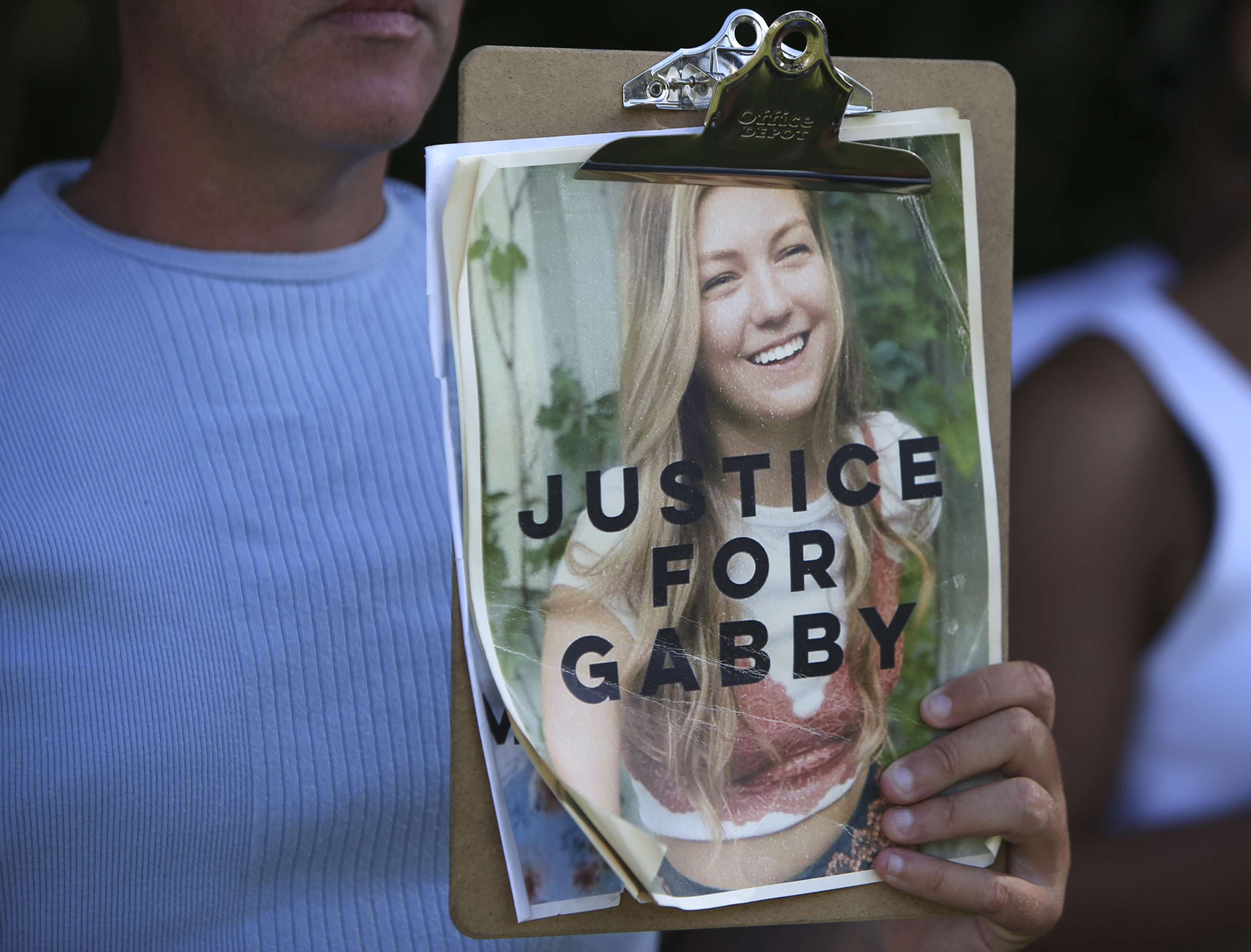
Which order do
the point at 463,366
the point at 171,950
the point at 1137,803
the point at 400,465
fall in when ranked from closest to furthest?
the point at 463,366 < the point at 171,950 < the point at 400,465 < the point at 1137,803

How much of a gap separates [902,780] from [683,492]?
0.66 feet

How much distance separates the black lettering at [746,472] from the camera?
57 cm

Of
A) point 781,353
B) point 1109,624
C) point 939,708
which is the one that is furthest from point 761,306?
point 1109,624

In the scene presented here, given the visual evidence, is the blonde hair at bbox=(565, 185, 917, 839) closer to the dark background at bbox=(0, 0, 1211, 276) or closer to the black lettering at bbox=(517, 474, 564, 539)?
the black lettering at bbox=(517, 474, 564, 539)

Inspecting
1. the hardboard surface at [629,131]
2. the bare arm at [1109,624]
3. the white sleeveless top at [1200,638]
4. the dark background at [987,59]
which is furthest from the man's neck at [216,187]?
the white sleeveless top at [1200,638]

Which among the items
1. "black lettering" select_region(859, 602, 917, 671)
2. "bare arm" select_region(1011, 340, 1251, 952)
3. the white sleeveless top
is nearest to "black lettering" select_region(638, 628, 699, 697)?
"black lettering" select_region(859, 602, 917, 671)

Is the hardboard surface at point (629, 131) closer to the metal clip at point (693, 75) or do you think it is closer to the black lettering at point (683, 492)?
the metal clip at point (693, 75)

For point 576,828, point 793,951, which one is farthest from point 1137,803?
point 576,828

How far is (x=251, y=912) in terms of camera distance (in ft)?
2.35

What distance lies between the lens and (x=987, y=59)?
1919 mm

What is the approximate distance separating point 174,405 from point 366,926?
379 millimetres

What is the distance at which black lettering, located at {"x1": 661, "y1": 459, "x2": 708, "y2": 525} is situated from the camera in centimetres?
56

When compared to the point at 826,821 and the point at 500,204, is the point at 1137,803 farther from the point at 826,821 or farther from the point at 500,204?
the point at 500,204

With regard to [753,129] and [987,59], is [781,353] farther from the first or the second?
[987,59]
